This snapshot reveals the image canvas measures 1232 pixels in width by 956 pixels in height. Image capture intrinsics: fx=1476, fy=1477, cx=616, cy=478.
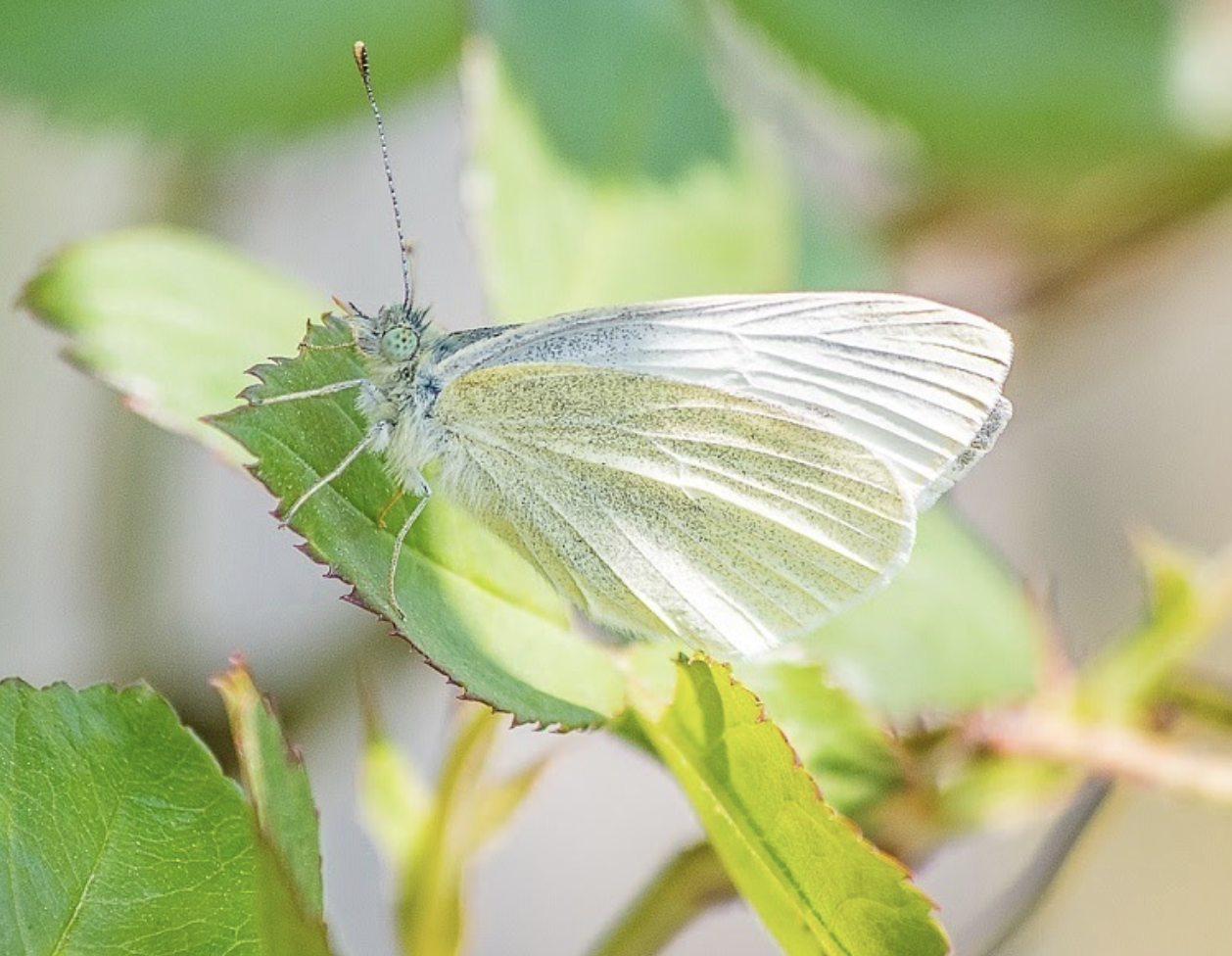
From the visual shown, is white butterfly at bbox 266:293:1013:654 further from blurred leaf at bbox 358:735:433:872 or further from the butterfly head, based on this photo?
blurred leaf at bbox 358:735:433:872

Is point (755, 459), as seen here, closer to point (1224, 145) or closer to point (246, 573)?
point (1224, 145)

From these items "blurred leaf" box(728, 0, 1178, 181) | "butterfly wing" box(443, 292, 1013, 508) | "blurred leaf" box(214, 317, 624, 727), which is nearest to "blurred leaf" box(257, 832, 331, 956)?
"blurred leaf" box(214, 317, 624, 727)

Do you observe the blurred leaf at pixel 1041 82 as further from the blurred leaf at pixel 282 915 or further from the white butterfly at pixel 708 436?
the blurred leaf at pixel 282 915

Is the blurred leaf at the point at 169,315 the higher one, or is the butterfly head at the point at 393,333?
the blurred leaf at the point at 169,315

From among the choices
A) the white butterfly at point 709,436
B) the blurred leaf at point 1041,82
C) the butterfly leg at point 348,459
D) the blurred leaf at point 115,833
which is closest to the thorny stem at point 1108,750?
the white butterfly at point 709,436

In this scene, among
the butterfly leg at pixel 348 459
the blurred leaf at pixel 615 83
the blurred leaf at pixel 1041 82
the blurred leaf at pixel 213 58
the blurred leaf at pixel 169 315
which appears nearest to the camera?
the butterfly leg at pixel 348 459

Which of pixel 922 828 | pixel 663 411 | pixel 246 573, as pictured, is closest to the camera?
pixel 922 828

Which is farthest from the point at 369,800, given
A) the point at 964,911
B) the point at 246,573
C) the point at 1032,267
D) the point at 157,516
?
the point at 964,911

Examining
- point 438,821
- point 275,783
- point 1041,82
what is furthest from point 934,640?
point 1041,82
